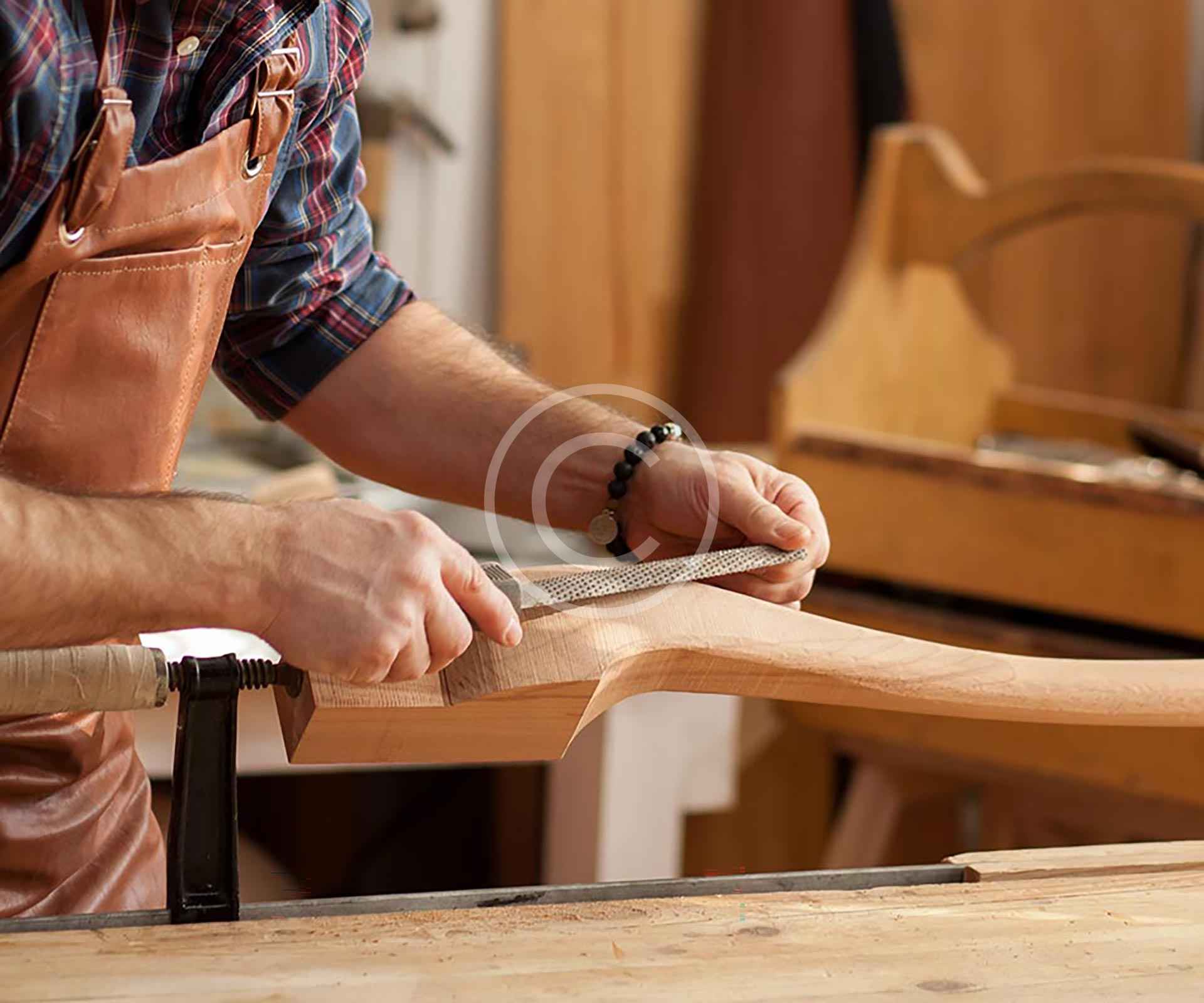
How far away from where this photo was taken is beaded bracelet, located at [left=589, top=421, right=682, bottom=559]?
3.54 ft

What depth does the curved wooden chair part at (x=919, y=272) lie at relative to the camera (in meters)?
2.14

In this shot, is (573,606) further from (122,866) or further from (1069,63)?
(1069,63)

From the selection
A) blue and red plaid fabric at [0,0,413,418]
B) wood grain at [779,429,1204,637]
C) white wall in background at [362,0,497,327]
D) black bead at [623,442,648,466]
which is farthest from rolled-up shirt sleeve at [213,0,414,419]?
white wall in background at [362,0,497,327]

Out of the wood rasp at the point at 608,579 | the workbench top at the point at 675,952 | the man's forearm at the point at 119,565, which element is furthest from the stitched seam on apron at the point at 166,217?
the workbench top at the point at 675,952

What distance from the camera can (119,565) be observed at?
2.55 ft

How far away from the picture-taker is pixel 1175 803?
1.95 m

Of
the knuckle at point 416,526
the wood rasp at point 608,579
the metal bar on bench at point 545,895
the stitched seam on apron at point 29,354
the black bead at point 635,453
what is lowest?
the metal bar on bench at point 545,895

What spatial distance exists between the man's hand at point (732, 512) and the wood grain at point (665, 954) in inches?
8.3

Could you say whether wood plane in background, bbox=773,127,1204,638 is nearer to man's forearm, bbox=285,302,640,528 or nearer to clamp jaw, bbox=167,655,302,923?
man's forearm, bbox=285,302,640,528

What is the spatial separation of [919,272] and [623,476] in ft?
4.44

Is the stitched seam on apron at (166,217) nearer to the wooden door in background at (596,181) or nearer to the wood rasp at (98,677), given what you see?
the wood rasp at (98,677)

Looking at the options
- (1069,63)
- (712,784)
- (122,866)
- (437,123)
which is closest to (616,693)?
(122,866)

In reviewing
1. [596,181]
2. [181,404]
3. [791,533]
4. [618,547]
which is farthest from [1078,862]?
[596,181]

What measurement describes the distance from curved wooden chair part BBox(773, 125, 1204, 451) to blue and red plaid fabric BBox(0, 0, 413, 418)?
1007 mm
